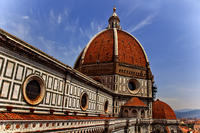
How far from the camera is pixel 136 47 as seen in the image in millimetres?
50094

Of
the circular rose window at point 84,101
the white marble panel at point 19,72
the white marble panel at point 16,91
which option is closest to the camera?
the white marble panel at point 16,91

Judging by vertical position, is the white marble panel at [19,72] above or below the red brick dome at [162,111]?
above

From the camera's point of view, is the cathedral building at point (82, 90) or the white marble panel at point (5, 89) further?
the cathedral building at point (82, 90)

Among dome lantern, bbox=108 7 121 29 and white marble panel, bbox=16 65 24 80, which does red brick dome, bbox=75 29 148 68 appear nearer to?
dome lantern, bbox=108 7 121 29

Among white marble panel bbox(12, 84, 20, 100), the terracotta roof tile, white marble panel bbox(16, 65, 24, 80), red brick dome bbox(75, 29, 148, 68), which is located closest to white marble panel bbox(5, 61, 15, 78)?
white marble panel bbox(16, 65, 24, 80)

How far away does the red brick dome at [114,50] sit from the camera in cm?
4506

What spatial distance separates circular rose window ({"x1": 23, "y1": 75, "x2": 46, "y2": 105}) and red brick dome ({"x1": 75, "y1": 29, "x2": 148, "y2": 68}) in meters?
29.5

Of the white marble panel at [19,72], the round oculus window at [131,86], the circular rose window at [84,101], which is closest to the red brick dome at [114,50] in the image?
the round oculus window at [131,86]

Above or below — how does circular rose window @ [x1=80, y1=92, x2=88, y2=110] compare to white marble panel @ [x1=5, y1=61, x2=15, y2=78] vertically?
below

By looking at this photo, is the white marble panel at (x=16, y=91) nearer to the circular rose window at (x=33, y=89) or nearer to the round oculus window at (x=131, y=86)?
the circular rose window at (x=33, y=89)

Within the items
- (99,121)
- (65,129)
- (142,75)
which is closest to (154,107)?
(142,75)

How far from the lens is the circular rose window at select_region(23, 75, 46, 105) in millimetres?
14180

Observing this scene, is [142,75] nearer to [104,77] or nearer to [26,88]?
[104,77]

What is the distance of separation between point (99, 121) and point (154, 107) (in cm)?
3552
